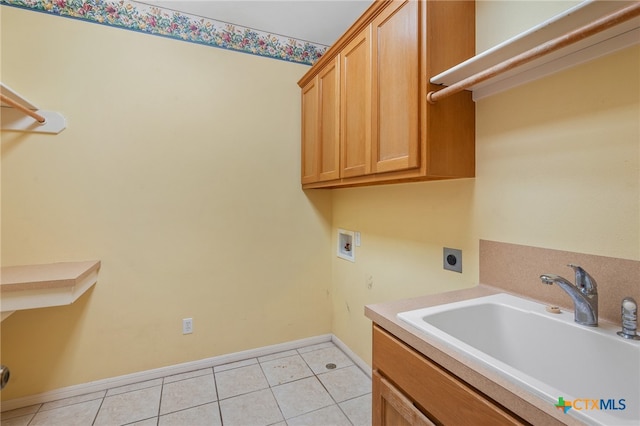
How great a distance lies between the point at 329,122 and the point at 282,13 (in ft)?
2.95

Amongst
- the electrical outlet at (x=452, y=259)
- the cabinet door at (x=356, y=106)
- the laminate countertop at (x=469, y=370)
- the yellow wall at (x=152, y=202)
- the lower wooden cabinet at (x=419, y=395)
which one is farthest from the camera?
the yellow wall at (x=152, y=202)

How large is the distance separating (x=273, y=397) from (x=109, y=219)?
5.37ft

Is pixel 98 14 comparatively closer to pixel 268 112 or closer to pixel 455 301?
pixel 268 112

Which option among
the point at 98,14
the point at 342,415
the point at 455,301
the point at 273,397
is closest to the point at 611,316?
the point at 455,301

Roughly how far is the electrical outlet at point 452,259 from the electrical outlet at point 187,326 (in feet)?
6.14

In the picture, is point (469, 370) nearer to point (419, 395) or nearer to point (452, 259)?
point (419, 395)

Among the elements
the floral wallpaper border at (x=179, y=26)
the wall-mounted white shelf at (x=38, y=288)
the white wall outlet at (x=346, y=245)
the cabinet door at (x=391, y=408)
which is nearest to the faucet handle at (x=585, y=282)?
the cabinet door at (x=391, y=408)

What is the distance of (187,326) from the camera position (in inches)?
86.9

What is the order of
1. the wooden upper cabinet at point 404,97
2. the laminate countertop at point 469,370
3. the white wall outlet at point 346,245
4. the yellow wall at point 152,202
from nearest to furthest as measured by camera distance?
the laminate countertop at point 469,370 → the wooden upper cabinet at point 404,97 → the yellow wall at point 152,202 → the white wall outlet at point 346,245

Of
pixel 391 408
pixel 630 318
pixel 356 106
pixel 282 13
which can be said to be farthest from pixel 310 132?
pixel 630 318

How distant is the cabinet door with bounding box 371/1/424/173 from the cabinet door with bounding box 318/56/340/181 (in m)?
0.42

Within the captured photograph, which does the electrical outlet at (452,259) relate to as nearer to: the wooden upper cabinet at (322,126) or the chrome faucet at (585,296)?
the chrome faucet at (585,296)

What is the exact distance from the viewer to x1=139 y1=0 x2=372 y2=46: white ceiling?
6.60ft

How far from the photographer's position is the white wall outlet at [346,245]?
91.6 inches
